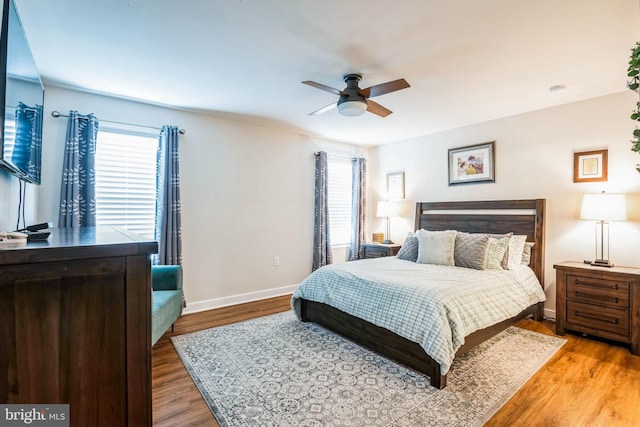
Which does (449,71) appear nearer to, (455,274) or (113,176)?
(455,274)

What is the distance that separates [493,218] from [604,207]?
1.14 m

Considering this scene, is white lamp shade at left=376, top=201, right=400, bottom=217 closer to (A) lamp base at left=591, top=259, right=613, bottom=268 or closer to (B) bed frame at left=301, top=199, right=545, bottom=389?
(B) bed frame at left=301, top=199, right=545, bottom=389

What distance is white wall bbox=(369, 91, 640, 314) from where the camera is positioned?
312cm

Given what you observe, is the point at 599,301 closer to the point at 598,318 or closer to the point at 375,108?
the point at 598,318

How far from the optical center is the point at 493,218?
3.98 metres

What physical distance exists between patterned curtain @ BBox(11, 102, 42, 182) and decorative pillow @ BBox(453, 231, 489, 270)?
148 inches

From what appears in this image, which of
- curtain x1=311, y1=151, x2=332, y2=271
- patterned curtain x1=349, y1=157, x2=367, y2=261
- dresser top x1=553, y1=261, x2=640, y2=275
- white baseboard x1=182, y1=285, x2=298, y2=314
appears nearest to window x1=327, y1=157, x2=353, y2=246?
patterned curtain x1=349, y1=157, x2=367, y2=261

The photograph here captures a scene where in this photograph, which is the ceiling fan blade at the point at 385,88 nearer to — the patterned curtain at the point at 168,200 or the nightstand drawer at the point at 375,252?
the patterned curtain at the point at 168,200

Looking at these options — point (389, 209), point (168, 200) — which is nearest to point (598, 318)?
point (389, 209)

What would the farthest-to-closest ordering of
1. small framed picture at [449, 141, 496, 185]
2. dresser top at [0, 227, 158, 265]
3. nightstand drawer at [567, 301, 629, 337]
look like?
small framed picture at [449, 141, 496, 185] < nightstand drawer at [567, 301, 629, 337] < dresser top at [0, 227, 158, 265]

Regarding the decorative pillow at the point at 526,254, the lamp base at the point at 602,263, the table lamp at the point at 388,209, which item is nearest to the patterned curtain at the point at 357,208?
the table lamp at the point at 388,209

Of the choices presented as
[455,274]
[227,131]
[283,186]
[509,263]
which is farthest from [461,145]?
[227,131]

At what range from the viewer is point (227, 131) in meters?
4.09

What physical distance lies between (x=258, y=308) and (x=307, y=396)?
2.02 m
